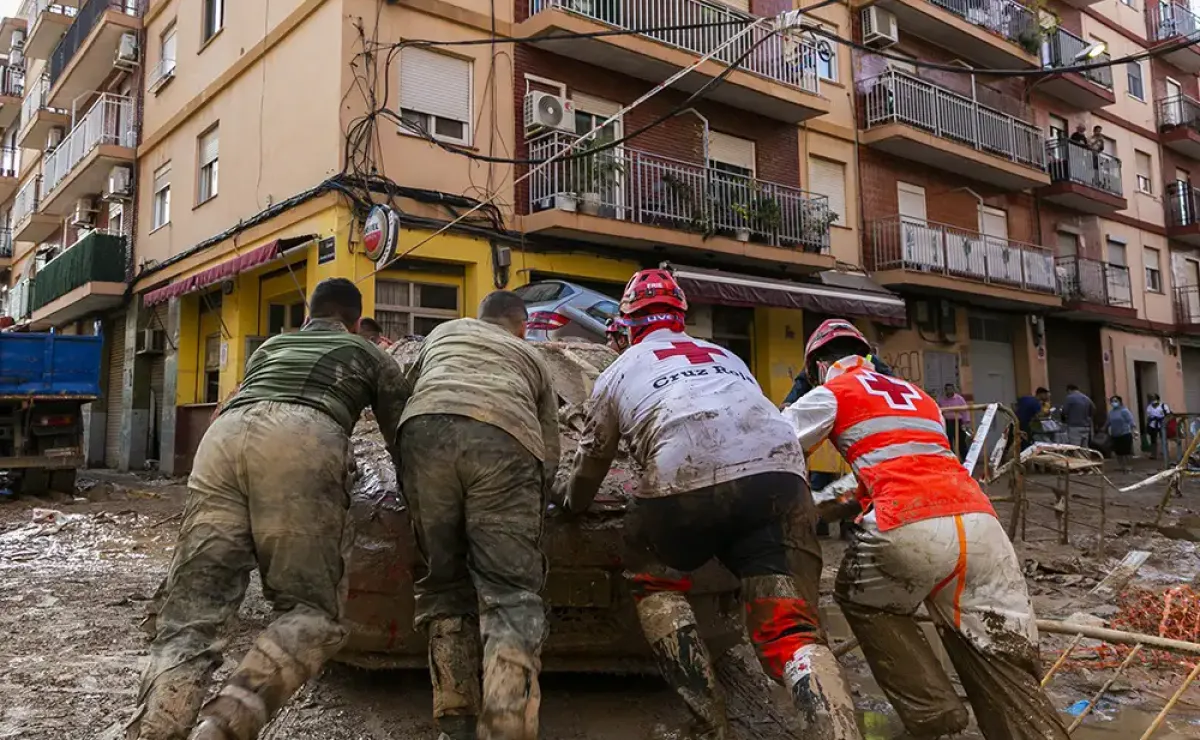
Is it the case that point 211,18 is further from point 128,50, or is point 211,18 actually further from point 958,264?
point 958,264

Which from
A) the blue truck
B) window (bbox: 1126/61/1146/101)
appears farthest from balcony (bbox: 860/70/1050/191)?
the blue truck

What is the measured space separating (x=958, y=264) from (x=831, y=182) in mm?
3235

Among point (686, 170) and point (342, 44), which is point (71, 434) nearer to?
point (342, 44)

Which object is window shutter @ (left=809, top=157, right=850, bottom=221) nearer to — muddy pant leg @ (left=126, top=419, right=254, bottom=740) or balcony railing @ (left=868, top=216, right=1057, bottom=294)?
balcony railing @ (left=868, top=216, right=1057, bottom=294)

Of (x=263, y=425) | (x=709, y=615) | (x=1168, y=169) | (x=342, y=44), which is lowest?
(x=709, y=615)

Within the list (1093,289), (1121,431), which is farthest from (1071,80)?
(1121,431)

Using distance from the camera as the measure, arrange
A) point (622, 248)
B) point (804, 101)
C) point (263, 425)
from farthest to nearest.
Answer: point (804, 101)
point (622, 248)
point (263, 425)

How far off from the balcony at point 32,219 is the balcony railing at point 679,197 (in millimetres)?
17521

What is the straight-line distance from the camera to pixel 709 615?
129 inches

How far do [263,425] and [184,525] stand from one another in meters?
0.43

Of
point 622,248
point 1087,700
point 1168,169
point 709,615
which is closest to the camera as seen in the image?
point 709,615

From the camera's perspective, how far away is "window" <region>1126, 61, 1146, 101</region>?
23609mm

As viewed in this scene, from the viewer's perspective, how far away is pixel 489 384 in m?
3.00

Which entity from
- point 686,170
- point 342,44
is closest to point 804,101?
point 686,170
